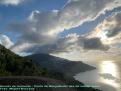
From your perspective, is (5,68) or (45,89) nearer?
(45,89)

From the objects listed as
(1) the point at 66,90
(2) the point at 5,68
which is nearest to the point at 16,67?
(2) the point at 5,68

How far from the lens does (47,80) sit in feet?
106

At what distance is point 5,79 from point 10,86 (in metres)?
1.15

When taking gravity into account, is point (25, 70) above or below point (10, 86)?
above

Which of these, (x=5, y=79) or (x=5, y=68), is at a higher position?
(x=5, y=68)

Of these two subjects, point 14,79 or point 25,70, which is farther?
point 25,70

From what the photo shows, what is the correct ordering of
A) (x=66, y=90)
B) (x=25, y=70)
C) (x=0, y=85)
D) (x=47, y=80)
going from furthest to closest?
(x=25, y=70) → (x=66, y=90) → (x=47, y=80) → (x=0, y=85)

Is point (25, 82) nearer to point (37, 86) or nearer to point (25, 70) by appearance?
Result: point (37, 86)

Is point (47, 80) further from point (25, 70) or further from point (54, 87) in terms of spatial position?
point (25, 70)

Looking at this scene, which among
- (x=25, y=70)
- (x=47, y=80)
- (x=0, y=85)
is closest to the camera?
(x=0, y=85)

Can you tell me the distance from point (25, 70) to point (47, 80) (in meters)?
158

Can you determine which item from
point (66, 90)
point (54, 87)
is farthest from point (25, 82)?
point (66, 90)

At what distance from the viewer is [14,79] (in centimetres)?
3153

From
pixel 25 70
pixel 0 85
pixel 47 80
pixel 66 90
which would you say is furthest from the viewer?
pixel 25 70
